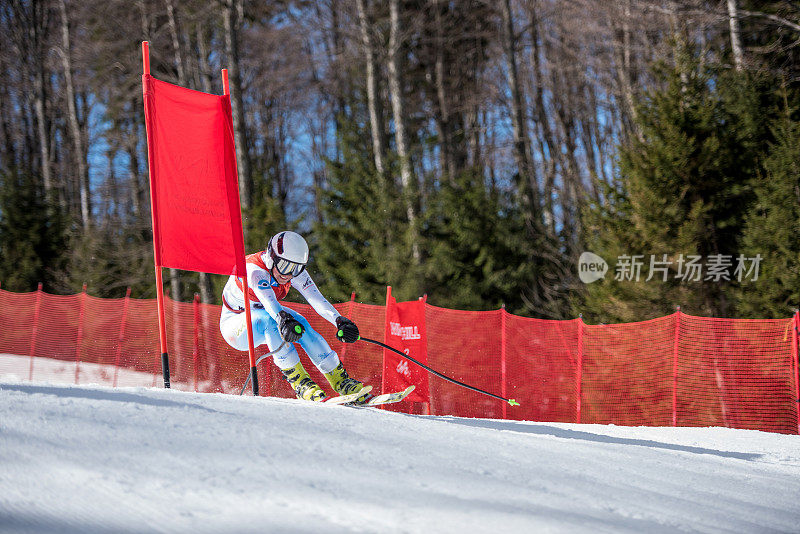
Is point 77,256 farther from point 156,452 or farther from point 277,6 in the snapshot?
point 156,452

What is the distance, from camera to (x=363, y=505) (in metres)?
2.94

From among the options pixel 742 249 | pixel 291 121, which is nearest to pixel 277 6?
pixel 291 121

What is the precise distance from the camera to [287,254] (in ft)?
21.7

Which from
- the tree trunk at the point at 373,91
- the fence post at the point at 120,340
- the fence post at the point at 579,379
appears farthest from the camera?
the tree trunk at the point at 373,91

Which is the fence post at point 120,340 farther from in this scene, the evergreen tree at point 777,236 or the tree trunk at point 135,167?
the evergreen tree at point 777,236

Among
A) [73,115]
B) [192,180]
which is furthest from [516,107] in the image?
[73,115]

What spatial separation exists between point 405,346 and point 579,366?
2872mm

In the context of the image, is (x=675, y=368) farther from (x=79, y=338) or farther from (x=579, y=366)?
(x=79, y=338)

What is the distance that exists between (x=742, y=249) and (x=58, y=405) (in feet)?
42.7

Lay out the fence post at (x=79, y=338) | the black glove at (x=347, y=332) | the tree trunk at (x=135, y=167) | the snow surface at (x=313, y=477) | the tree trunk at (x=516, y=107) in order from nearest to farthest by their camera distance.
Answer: the snow surface at (x=313, y=477), the black glove at (x=347, y=332), the fence post at (x=79, y=338), the tree trunk at (x=516, y=107), the tree trunk at (x=135, y=167)

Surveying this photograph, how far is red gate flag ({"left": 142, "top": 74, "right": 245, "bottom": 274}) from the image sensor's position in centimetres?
668

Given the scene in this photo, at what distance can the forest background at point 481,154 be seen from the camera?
14.7 meters

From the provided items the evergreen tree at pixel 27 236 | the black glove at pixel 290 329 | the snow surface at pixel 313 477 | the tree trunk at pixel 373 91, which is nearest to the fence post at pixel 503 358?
the black glove at pixel 290 329

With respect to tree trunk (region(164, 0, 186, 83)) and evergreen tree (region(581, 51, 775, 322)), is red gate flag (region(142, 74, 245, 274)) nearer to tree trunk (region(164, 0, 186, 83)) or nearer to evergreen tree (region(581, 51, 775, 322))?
evergreen tree (region(581, 51, 775, 322))
